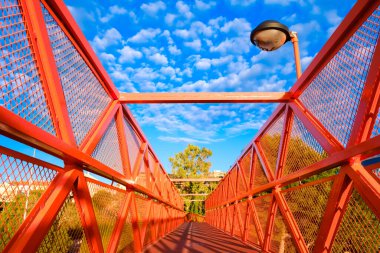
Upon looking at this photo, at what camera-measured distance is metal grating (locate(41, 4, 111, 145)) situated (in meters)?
1.79

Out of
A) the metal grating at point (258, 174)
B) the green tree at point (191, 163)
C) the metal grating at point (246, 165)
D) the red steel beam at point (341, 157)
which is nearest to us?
the red steel beam at point (341, 157)

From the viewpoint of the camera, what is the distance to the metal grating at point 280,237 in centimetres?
322

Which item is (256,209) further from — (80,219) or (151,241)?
(80,219)

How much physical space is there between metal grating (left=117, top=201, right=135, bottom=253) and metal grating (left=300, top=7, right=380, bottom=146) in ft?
8.35

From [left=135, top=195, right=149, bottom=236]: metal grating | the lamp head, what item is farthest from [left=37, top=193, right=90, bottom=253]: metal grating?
the lamp head

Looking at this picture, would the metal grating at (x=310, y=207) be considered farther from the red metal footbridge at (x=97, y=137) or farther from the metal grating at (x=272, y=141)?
the metal grating at (x=272, y=141)

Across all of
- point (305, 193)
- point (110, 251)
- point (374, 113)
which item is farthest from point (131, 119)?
point (374, 113)

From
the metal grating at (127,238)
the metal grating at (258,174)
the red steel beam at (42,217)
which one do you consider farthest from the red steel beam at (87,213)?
the metal grating at (258,174)

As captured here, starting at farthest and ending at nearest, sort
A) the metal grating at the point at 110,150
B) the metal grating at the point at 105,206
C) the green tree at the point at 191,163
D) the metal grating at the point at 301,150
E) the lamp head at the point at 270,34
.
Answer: the green tree at the point at 191,163 < the lamp head at the point at 270,34 < the metal grating at the point at 110,150 < the metal grating at the point at 301,150 < the metal grating at the point at 105,206

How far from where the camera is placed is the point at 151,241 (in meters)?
5.17

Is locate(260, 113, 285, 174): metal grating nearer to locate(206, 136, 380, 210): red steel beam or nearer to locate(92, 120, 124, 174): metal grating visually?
locate(206, 136, 380, 210): red steel beam

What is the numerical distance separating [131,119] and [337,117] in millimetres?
2820

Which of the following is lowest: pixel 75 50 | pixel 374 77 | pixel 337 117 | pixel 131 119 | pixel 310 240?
pixel 310 240

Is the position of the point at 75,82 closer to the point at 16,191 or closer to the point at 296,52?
the point at 16,191
